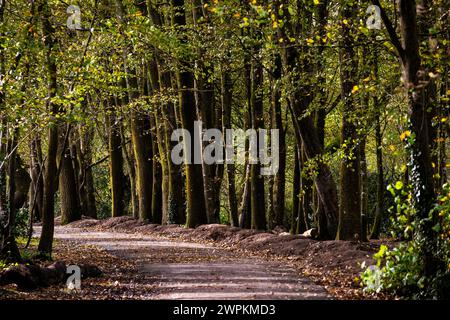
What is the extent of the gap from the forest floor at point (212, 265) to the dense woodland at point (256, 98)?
52.9 inches

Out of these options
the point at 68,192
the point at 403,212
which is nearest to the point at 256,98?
the point at 403,212

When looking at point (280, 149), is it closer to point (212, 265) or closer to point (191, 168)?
point (191, 168)

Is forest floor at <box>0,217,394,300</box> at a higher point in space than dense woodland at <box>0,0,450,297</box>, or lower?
lower

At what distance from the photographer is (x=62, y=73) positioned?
1425cm

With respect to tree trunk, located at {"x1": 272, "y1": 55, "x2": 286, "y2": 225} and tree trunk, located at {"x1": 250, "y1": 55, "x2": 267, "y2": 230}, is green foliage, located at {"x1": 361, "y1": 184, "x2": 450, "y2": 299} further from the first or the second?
tree trunk, located at {"x1": 272, "y1": 55, "x2": 286, "y2": 225}

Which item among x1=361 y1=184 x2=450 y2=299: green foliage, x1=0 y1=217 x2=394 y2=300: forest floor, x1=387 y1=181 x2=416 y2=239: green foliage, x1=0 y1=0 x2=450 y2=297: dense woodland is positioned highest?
x1=0 y1=0 x2=450 y2=297: dense woodland

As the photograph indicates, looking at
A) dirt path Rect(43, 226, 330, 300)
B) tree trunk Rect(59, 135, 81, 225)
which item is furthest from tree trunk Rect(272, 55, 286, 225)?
tree trunk Rect(59, 135, 81, 225)

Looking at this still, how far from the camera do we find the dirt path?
1064cm

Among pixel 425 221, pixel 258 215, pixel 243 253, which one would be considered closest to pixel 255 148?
pixel 258 215

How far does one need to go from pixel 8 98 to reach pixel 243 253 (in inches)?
319

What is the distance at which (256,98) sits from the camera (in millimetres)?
23141

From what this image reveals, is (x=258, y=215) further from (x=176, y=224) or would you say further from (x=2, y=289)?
(x=2, y=289)

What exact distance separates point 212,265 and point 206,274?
1.57m

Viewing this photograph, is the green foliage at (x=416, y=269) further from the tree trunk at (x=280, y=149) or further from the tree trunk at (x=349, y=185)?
the tree trunk at (x=280, y=149)
